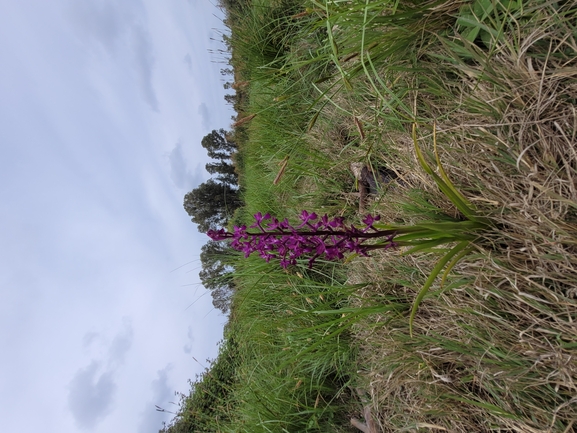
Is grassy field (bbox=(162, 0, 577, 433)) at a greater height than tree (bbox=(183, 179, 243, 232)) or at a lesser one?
lesser

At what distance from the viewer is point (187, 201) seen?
58.6 feet

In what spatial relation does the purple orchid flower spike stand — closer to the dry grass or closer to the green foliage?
the dry grass

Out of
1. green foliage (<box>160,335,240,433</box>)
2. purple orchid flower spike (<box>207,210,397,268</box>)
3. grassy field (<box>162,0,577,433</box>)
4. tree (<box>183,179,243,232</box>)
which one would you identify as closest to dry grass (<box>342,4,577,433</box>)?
grassy field (<box>162,0,577,433</box>)

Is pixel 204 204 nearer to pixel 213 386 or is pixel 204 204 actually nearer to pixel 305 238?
pixel 213 386

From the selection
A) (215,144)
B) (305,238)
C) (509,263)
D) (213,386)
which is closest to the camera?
(305,238)

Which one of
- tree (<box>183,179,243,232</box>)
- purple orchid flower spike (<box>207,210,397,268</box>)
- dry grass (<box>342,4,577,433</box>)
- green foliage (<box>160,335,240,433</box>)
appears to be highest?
tree (<box>183,179,243,232</box>)

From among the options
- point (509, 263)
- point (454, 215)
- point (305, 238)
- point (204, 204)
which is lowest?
point (509, 263)

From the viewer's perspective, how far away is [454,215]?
162 cm

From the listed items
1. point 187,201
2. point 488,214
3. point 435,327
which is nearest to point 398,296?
point 435,327

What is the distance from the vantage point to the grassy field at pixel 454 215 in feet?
4.08

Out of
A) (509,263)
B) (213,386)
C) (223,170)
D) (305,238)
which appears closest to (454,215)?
(509,263)

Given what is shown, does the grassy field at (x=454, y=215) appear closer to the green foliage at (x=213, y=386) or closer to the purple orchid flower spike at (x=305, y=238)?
the purple orchid flower spike at (x=305, y=238)

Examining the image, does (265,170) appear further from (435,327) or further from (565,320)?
(565,320)

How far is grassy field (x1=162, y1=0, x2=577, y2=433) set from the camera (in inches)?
48.9
